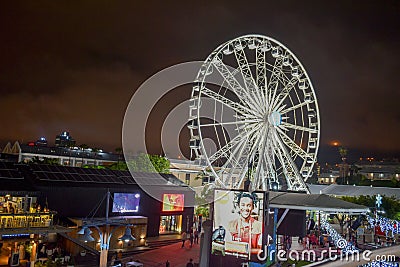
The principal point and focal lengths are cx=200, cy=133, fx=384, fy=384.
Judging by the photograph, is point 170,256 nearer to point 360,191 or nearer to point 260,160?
point 260,160

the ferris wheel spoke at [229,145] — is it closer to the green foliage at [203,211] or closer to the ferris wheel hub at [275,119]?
the ferris wheel hub at [275,119]

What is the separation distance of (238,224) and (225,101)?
1110 centimetres

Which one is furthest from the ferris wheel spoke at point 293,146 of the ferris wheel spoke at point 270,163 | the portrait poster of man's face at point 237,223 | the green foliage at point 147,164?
the green foliage at point 147,164

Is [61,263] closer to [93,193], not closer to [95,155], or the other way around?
[93,193]

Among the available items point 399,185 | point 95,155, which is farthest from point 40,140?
point 399,185

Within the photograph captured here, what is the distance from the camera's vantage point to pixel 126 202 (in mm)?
26984

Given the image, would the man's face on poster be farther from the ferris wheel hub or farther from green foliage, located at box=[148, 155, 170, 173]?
green foliage, located at box=[148, 155, 170, 173]

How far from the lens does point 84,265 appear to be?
2025 cm

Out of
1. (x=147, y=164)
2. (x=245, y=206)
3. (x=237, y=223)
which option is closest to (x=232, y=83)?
(x=245, y=206)

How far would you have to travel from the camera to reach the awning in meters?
Answer: 19.7

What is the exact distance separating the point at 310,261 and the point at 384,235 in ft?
48.0

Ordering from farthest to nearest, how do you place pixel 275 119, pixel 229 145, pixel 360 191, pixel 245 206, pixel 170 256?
pixel 360 191, pixel 229 145, pixel 275 119, pixel 170 256, pixel 245 206

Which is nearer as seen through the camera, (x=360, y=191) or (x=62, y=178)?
(x=62, y=178)

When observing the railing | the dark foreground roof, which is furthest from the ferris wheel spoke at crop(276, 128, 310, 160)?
the railing
